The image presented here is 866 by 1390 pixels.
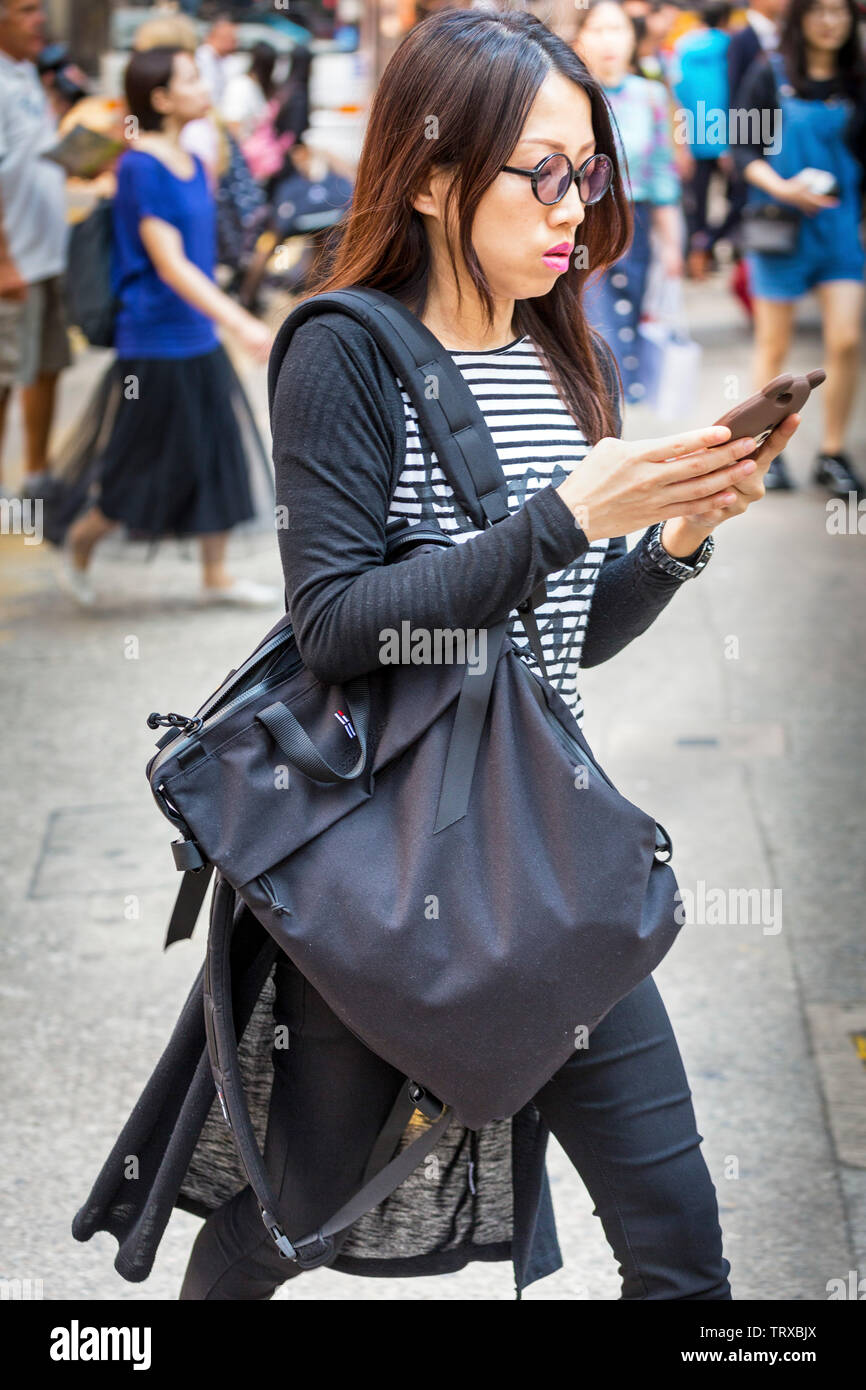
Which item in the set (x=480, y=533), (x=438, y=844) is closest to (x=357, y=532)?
(x=480, y=533)

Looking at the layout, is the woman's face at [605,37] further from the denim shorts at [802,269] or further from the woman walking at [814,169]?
the denim shorts at [802,269]

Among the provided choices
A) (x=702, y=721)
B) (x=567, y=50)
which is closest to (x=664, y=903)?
(x=567, y=50)

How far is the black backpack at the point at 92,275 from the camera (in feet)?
20.9

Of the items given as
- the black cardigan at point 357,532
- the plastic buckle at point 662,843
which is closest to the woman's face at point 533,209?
the black cardigan at point 357,532

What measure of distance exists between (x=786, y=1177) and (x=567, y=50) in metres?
2.15

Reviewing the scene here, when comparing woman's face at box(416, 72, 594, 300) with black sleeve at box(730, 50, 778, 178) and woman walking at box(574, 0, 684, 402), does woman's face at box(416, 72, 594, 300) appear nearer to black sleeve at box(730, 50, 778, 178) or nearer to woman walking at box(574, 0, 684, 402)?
woman walking at box(574, 0, 684, 402)

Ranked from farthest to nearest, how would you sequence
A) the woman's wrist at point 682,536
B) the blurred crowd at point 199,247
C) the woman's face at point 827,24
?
the woman's face at point 827,24, the blurred crowd at point 199,247, the woman's wrist at point 682,536

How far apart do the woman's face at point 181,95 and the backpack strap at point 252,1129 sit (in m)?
4.70

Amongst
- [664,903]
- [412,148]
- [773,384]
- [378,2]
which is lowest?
[664,903]

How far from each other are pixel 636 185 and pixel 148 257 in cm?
233

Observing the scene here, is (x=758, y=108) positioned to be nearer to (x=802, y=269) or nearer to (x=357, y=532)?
(x=802, y=269)

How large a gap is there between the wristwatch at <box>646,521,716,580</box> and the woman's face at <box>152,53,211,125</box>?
447cm
